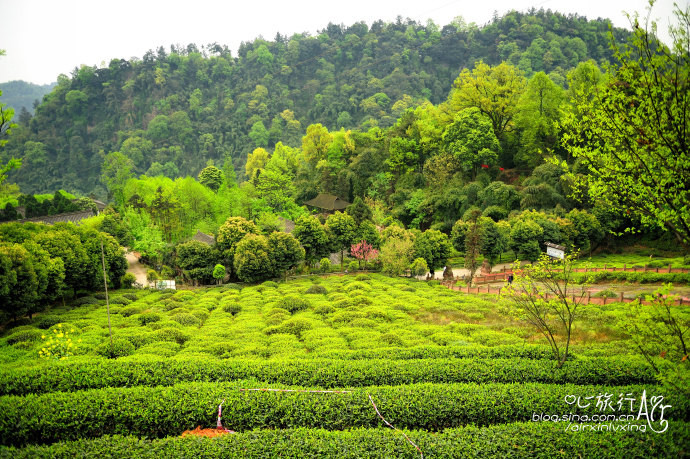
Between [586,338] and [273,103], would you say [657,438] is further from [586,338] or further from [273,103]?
[273,103]

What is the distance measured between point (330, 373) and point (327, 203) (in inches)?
1687

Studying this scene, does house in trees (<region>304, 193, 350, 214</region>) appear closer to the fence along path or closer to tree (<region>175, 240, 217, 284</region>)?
tree (<region>175, 240, 217, 284</region>)

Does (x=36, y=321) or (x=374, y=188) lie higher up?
(x=374, y=188)

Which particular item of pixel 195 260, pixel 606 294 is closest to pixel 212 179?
pixel 195 260

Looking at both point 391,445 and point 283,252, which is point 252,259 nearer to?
point 283,252

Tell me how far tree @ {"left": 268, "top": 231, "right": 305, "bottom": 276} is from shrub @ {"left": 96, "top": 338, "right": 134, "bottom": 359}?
646 inches

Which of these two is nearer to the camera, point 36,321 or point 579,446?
point 579,446

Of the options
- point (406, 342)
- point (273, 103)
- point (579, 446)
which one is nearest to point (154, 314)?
point (406, 342)

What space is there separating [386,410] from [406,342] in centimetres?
623

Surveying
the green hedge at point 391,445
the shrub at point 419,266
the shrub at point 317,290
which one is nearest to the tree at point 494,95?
the shrub at point 419,266

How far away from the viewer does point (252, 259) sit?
101 feet

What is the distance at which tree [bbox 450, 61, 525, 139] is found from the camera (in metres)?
49.8

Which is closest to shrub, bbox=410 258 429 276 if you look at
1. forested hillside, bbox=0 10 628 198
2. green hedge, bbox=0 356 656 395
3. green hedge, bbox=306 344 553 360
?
green hedge, bbox=306 344 553 360

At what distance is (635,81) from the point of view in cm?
760
